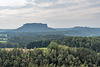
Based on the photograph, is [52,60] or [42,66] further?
[52,60]

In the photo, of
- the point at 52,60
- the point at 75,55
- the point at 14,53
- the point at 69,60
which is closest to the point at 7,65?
the point at 14,53

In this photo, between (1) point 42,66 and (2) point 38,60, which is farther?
(2) point 38,60

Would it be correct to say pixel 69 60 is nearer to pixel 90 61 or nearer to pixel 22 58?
pixel 90 61

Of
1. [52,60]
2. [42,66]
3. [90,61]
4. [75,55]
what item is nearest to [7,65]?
[42,66]

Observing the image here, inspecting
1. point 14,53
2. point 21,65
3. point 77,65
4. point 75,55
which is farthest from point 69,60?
point 14,53

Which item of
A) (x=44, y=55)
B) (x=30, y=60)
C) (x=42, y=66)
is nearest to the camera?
(x=42, y=66)

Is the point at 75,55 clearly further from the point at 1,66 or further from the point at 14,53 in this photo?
the point at 1,66

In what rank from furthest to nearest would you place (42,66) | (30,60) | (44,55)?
(44,55), (30,60), (42,66)
